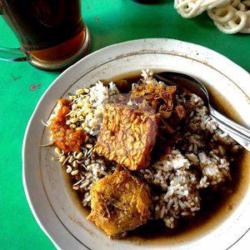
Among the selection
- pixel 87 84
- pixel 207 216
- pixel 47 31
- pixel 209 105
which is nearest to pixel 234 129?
pixel 209 105

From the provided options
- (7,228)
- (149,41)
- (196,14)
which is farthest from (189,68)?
(7,228)

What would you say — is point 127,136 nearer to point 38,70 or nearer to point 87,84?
point 87,84

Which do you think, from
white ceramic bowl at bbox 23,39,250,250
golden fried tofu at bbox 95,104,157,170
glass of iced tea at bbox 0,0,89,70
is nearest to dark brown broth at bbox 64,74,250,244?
white ceramic bowl at bbox 23,39,250,250

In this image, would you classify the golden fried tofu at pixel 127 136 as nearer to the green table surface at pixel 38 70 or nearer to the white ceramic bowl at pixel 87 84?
the white ceramic bowl at pixel 87 84

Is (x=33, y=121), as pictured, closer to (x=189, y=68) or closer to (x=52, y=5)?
(x=52, y=5)

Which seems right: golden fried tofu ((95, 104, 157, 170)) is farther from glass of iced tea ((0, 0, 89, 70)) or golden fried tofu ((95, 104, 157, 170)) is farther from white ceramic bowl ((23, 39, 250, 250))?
glass of iced tea ((0, 0, 89, 70))

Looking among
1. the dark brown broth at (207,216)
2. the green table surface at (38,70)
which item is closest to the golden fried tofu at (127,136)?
the dark brown broth at (207,216)
